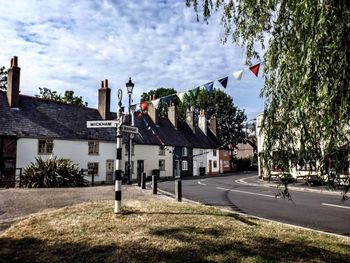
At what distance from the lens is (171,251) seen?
17.4ft

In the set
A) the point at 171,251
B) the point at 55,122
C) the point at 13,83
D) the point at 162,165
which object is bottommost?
the point at 171,251

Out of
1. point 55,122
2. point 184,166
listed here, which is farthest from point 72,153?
point 184,166

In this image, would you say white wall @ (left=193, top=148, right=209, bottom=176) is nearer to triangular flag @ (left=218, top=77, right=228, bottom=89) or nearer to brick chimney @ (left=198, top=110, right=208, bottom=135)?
brick chimney @ (left=198, top=110, right=208, bottom=135)

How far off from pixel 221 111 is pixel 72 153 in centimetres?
3640

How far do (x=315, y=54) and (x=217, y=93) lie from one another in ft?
181

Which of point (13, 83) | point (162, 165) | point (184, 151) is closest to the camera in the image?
point (13, 83)

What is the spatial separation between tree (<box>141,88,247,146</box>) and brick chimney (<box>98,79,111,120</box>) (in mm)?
24919

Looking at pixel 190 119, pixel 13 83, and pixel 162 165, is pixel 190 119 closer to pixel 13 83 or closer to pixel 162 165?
pixel 162 165

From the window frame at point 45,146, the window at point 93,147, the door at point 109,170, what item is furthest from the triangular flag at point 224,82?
the door at point 109,170

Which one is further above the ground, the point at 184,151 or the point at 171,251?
the point at 184,151

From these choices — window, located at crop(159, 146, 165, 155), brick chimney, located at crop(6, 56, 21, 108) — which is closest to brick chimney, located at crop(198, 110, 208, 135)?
window, located at crop(159, 146, 165, 155)

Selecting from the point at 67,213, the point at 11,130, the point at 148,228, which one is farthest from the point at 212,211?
the point at 11,130

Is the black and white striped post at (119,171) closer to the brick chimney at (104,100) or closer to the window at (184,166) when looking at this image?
the brick chimney at (104,100)

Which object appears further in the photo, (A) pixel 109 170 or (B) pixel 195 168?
(B) pixel 195 168
